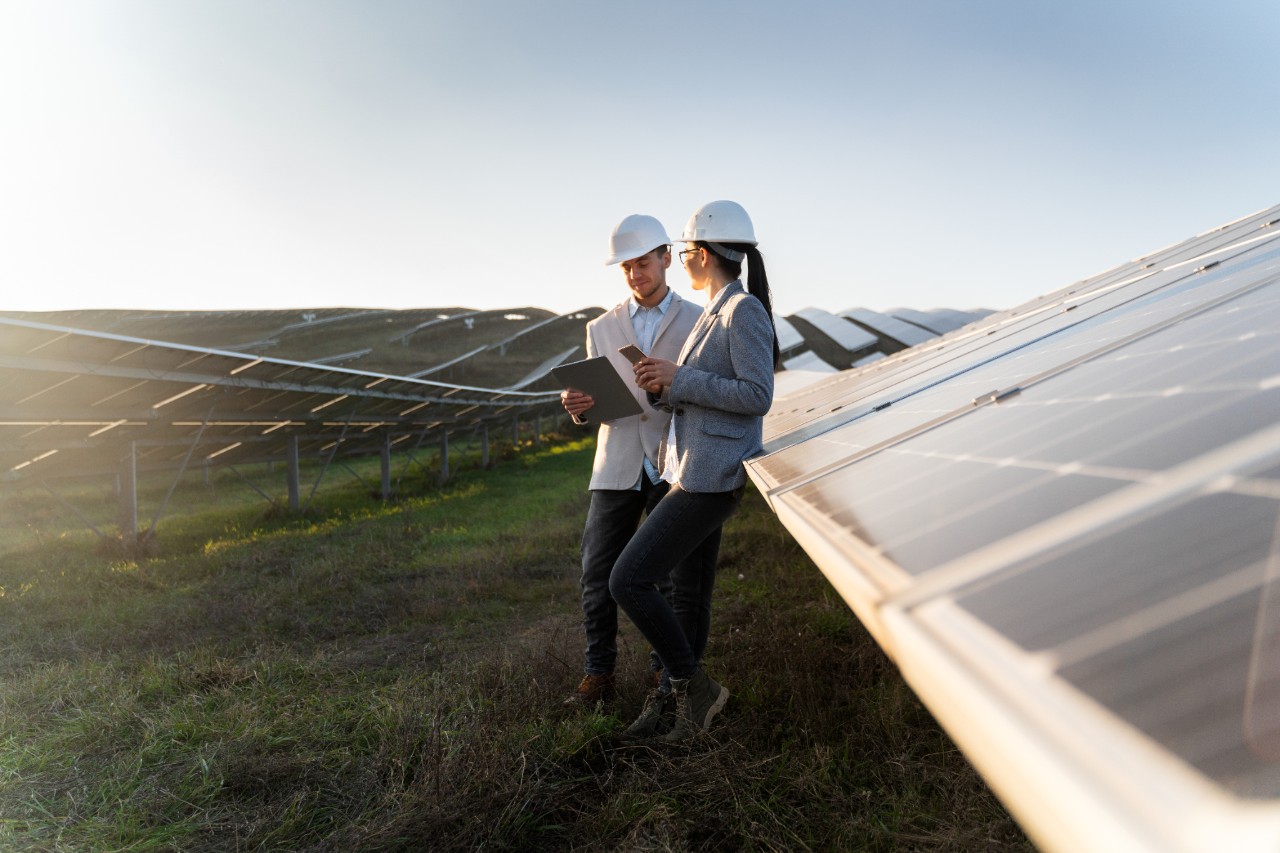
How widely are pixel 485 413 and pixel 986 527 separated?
79.6 ft

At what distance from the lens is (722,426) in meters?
3.42

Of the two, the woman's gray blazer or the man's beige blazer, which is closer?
the woman's gray blazer

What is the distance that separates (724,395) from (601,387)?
32.3 inches

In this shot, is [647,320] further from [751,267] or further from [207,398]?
[207,398]

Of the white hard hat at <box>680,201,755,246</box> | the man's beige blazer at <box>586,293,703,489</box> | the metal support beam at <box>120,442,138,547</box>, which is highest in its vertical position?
the white hard hat at <box>680,201,755,246</box>

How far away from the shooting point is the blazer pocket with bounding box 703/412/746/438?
11.2 feet

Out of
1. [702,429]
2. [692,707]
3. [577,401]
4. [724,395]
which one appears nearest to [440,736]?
[692,707]

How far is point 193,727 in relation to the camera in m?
3.96

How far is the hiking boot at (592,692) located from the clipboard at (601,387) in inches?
50.4

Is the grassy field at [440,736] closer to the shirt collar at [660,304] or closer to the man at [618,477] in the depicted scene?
the man at [618,477]

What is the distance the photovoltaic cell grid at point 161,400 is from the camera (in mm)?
8758

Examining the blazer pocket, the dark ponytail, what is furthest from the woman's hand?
the dark ponytail

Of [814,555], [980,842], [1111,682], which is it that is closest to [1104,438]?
[814,555]

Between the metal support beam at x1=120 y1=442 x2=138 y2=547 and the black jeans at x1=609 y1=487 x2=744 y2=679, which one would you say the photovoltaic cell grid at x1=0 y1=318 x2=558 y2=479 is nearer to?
the metal support beam at x1=120 y1=442 x2=138 y2=547
